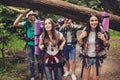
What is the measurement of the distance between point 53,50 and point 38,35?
73 centimetres

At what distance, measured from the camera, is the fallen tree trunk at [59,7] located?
8.52 meters

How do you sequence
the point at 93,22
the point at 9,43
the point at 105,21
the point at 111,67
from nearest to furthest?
1. the point at 93,22
2. the point at 105,21
3. the point at 9,43
4. the point at 111,67

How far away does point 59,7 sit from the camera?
903cm

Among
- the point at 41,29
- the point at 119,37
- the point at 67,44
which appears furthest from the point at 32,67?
the point at 119,37

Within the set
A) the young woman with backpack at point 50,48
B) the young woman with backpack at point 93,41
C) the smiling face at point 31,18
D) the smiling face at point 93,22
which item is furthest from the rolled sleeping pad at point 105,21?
the smiling face at point 31,18

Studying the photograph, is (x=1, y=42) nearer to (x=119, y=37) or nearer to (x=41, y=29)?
(x=41, y=29)

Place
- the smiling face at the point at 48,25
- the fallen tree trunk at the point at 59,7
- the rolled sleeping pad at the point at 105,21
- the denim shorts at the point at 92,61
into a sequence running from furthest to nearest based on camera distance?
the rolled sleeping pad at the point at 105,21 → the fallen tree trunk at the point at 59,7 → the denim shorts at the point at 92,61 → the smiling face at the point at 48,25

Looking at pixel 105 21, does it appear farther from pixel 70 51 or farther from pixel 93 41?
pixel 70 51

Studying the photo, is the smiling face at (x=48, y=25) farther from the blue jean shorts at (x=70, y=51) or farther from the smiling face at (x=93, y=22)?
the blue jean shorts at (x=70, y=51)

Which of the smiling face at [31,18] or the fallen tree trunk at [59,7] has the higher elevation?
the fallen tree trunk at [59,7]

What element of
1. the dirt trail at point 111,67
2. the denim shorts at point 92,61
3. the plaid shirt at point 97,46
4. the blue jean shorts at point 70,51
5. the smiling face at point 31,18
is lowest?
the dirt trail at point 111,67

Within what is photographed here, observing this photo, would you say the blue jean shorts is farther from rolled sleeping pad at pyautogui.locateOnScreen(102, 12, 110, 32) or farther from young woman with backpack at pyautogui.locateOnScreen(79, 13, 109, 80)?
young woman with backpack at pyautogui.locateOnScreen(79, 13, 109, 80)

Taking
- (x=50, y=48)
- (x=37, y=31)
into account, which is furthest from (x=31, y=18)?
(x=50, y=48)

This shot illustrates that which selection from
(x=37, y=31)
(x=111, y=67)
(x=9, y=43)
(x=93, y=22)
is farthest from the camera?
(x=111, y=67)
